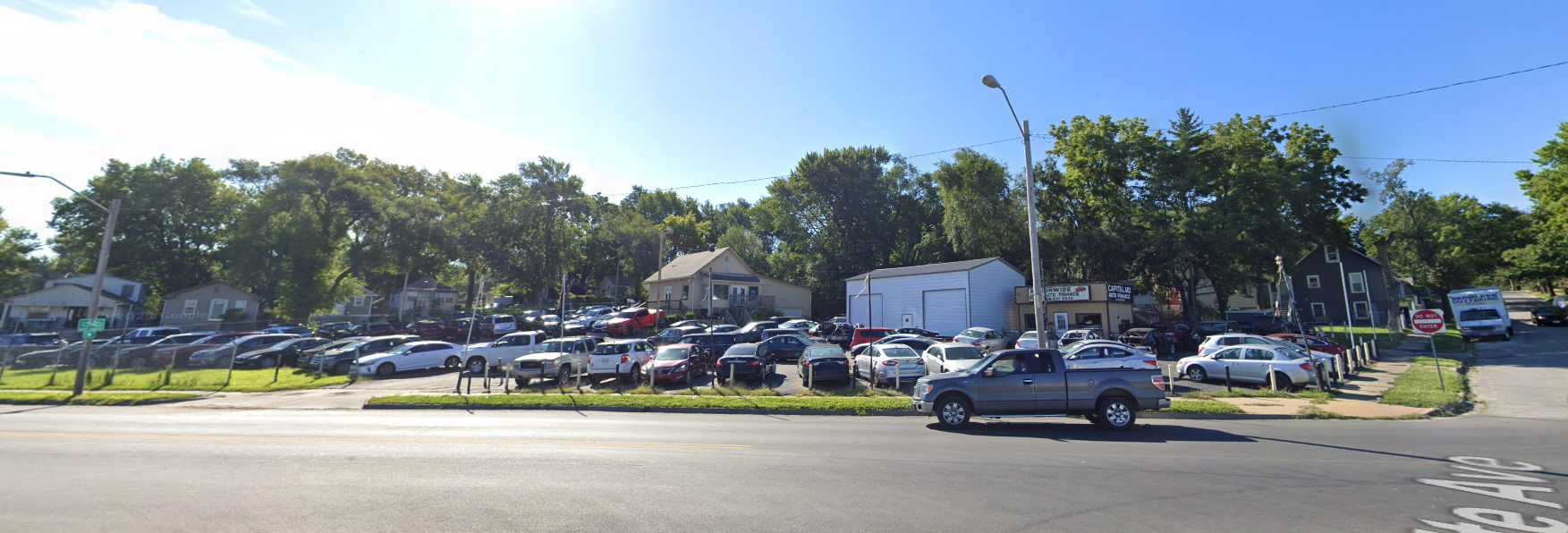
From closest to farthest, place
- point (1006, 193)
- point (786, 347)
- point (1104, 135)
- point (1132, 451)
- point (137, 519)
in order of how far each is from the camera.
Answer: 1. point (137, 519)
2. point (1132, 451)
3. point (786, 347)
4. point (1104, 135)
5. point (1006, 193)

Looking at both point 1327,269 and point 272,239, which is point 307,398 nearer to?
point 272,239

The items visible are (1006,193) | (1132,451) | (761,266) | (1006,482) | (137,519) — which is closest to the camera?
(137,519)

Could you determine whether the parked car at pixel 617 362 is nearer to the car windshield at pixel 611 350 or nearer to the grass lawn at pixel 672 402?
the car windshield at pixel 611 350

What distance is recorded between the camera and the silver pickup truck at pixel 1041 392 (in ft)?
36.9

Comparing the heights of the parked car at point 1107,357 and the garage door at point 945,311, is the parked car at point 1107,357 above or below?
below

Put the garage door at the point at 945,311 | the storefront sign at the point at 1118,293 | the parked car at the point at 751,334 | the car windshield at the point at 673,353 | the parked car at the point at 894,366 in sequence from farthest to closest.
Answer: the garage door at the point at 945,311, the storefront sign at the point at 1118,293, the parked car at the point at 751,334, the car windshield at the point at 673,353, the parked car at the point at 894,366

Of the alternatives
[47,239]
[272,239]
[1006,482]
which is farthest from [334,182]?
[1006,482]

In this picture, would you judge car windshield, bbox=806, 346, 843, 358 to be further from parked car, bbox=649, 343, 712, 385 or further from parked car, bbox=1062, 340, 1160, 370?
parked car, bbox=1062, 340, 1160, 370

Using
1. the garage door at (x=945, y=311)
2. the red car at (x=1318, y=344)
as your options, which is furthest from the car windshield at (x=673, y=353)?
the garage door at (x=945, y=311)

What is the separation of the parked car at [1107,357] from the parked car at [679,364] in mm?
11214

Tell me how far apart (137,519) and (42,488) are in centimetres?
280

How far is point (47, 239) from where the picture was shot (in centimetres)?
5809

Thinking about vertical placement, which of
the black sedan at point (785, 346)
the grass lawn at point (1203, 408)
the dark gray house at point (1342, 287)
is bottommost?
the grass lawn at point (1203, 408)

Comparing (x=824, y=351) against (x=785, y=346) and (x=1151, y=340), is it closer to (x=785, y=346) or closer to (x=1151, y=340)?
(x=785, y=346)
